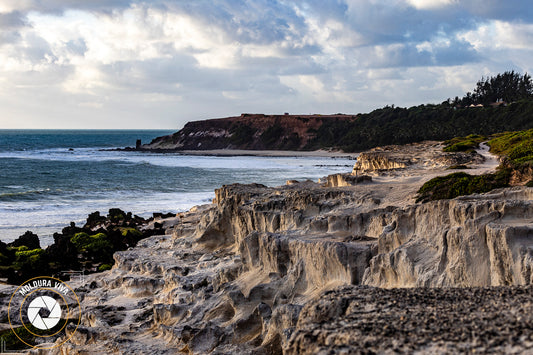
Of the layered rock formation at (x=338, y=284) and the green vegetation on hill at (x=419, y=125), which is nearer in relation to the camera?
the layered rock formation at (x=338, y=284)

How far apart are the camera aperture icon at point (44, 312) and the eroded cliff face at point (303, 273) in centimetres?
88

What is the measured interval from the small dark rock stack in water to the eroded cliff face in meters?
3.97

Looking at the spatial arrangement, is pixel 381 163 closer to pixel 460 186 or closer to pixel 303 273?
pixel 460 186

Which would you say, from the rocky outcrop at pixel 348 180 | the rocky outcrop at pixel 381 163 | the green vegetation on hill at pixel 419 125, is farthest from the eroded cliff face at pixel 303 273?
the green vegetation on hill at pixel 419 125

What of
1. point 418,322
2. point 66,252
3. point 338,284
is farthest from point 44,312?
point 418,322

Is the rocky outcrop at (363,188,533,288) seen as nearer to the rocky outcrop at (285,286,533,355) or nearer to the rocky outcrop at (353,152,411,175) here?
the rocky outcrop at (285,286,533,355)

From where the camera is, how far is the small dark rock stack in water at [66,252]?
2092 cm

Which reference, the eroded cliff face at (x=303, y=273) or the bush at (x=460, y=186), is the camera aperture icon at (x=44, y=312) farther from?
the bush at (x=460, y=186)

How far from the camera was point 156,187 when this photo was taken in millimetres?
51875

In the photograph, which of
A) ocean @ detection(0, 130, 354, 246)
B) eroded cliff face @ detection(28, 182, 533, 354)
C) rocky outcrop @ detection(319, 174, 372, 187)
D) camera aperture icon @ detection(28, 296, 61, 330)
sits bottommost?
camera aperture icon @ detection(28, 296, 61, 330)

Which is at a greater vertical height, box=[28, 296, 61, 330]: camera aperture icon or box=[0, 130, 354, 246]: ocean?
box=[0, 130, 354, 246]: ocean

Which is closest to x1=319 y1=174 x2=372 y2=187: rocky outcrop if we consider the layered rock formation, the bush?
the layered rock formation

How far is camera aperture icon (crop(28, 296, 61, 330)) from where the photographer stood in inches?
593

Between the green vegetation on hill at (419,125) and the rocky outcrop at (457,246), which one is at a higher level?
the green vegetation on hill at (419,125)
